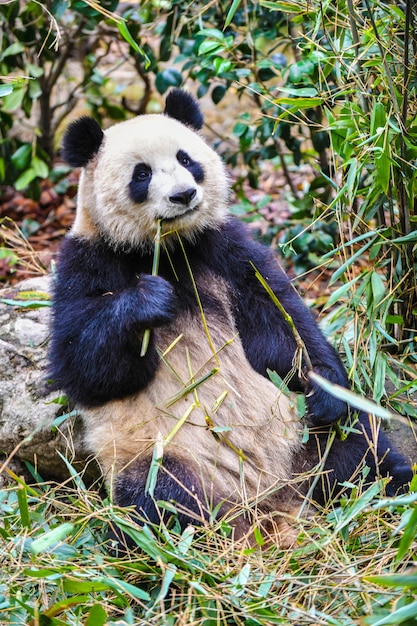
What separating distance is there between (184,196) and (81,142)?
658mm

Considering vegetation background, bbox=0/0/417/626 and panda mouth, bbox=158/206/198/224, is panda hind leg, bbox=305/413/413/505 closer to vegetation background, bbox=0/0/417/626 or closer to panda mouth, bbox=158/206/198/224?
vegetation background, bbox=0/0/417/626

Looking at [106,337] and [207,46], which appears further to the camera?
[207,46]

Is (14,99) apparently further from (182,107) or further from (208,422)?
(208,422)

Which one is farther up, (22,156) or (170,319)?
(170,319)

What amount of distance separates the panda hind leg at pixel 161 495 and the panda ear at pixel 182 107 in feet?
5.61

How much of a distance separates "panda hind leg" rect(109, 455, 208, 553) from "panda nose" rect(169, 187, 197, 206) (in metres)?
1.11

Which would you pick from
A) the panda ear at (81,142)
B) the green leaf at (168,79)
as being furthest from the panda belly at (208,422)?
the green leaf at (168,79)

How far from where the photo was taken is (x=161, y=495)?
3.43 m

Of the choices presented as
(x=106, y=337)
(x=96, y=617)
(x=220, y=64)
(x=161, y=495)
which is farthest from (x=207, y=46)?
(x=96, y=617)

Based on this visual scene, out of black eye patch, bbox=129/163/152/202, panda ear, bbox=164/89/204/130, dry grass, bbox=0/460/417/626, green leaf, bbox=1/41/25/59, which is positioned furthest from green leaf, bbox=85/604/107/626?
green leaf, bbox=1/41/25/59

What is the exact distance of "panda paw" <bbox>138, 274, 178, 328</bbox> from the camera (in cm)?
345

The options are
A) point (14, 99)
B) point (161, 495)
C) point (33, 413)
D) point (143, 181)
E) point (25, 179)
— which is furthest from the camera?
point (25, 179)

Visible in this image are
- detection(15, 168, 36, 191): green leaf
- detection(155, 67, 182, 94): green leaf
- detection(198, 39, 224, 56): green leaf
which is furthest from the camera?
detection(15, 168, 36, 191): green leaf

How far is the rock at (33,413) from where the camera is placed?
417 cm
